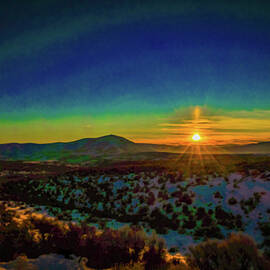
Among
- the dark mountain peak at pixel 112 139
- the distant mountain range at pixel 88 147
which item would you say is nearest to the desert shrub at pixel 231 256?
the distant mountain range at pixel 88 147

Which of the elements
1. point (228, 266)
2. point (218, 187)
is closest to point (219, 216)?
point (218, 187)

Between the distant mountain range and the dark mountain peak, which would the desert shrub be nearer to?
the distant mountain range

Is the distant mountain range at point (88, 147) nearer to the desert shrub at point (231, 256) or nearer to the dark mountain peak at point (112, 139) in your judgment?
the dark mountain peak at point (112, 139)

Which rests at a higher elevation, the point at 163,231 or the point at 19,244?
the point at 19,244

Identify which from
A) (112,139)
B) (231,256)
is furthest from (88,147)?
(231,256)

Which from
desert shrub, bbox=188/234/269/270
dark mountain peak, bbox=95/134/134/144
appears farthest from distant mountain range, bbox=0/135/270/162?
desert shrub, bbox=188/234/269/270

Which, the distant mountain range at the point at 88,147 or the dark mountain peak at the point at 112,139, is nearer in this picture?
the distant mountain range at the point at 88,147

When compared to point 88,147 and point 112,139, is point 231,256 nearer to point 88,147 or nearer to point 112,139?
point 88,147

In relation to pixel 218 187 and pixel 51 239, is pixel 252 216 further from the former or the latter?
pixel 51 239
